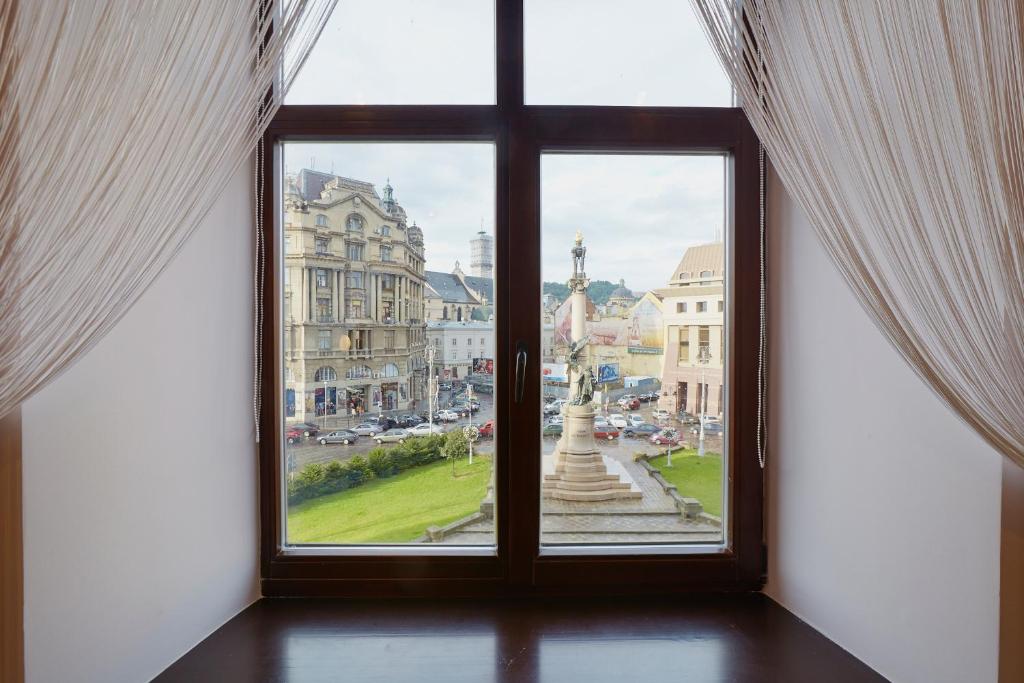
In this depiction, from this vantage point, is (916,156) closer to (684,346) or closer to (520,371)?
(684,346)

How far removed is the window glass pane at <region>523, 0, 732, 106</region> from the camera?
1.42 meters

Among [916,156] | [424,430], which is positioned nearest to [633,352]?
[424,430]

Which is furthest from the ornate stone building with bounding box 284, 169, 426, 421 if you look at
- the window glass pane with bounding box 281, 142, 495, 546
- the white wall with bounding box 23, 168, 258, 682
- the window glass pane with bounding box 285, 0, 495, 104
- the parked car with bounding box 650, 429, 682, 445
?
the parked car with bounding box 650, 429, 682, 445

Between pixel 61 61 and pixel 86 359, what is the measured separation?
1.72 feet

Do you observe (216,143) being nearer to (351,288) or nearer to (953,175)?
(351,288)

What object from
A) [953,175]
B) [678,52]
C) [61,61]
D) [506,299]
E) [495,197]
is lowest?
[506,299]

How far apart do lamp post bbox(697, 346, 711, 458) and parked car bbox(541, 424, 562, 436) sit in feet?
1.27

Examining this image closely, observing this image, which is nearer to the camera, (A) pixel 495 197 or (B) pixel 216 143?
(B) pixel 216 143

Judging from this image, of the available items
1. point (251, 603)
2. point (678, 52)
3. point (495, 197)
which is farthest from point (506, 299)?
point (251, 603)

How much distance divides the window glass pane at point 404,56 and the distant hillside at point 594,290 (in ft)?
1.72

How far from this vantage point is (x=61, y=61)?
91 cm

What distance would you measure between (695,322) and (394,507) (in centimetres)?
97

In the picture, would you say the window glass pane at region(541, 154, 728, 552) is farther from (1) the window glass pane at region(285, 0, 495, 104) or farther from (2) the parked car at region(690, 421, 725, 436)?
(1) the window glass pane at region(285, 0, 495, 104)

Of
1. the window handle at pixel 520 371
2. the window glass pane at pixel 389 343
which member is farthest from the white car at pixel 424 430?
the window handle at pixel 520 371
